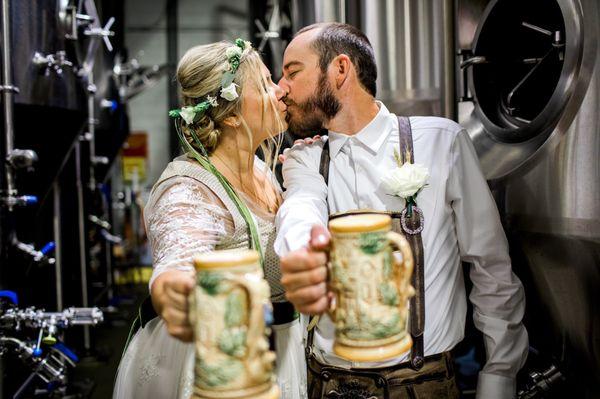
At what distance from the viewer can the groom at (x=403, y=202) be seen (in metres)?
1.97

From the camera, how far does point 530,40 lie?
297 cm

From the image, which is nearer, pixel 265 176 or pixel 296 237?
pixel 296 237

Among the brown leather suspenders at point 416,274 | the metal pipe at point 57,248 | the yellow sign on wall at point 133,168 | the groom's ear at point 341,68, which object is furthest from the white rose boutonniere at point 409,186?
the yellow sign on wall at point 133,168

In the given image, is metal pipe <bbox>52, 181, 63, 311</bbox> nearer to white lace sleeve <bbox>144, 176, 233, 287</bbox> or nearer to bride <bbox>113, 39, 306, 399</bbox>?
bride <bbox>113, 39, 306, 399</bbox>

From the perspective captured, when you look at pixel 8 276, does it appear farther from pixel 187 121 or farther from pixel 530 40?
pixel 530 40

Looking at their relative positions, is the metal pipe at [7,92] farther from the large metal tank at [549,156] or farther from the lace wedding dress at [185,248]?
the large metal tank at [549,156]

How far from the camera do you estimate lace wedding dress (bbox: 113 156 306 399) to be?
4.81ft

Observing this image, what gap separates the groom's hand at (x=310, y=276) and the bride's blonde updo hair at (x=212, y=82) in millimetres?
782

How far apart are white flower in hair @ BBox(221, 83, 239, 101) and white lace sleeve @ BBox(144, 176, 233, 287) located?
0.27m

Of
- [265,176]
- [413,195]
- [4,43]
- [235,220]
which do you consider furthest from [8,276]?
[413,195]

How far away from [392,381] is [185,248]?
896 mm

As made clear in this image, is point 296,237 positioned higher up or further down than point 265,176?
further down

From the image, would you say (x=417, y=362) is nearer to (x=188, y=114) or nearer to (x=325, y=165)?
(x=325, y=165)

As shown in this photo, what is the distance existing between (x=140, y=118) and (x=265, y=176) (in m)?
9.99
